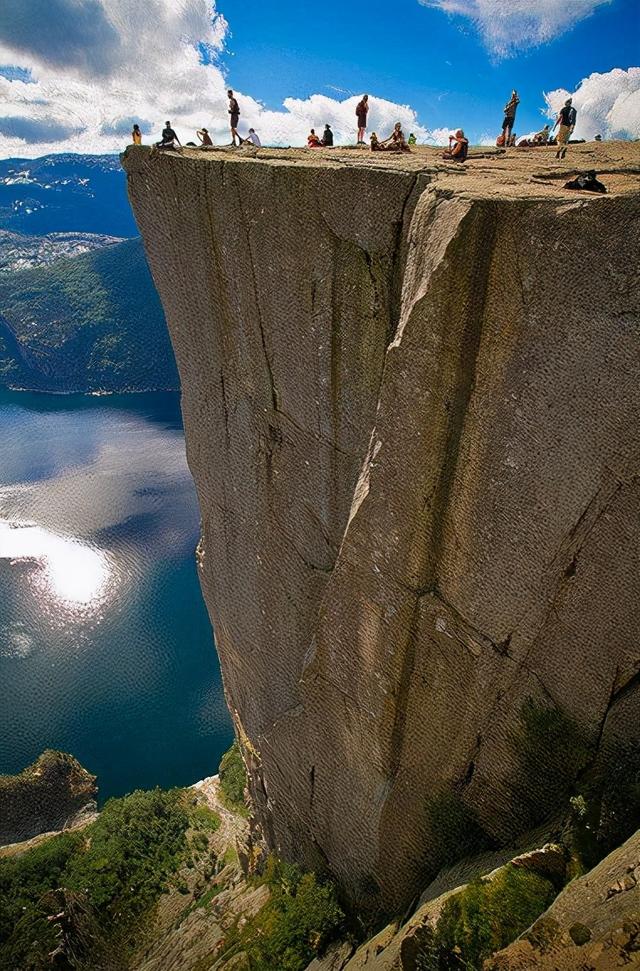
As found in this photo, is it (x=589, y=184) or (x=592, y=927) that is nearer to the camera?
(x=592, y=927)

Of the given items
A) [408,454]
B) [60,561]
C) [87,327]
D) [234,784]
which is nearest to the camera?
[408,454]

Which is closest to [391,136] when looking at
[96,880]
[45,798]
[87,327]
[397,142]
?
[397,142]

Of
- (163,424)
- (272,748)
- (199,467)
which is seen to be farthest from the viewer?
(163,424)

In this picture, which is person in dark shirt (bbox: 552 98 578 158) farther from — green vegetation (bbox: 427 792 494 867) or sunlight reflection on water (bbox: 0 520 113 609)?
sunlight reflection on water (bbox: 0 520 113 609)

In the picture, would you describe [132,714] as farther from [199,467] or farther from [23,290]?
[23,290]

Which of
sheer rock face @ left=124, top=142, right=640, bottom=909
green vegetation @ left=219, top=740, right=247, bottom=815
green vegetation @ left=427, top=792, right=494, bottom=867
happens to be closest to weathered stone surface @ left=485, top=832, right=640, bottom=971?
sheer rock face @ left=124, top=142, right=640, bottom=909

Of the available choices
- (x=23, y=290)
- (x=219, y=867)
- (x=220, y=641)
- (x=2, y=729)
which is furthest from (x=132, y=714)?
(x=23, y=290)

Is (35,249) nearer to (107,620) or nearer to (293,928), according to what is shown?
(107,620)
